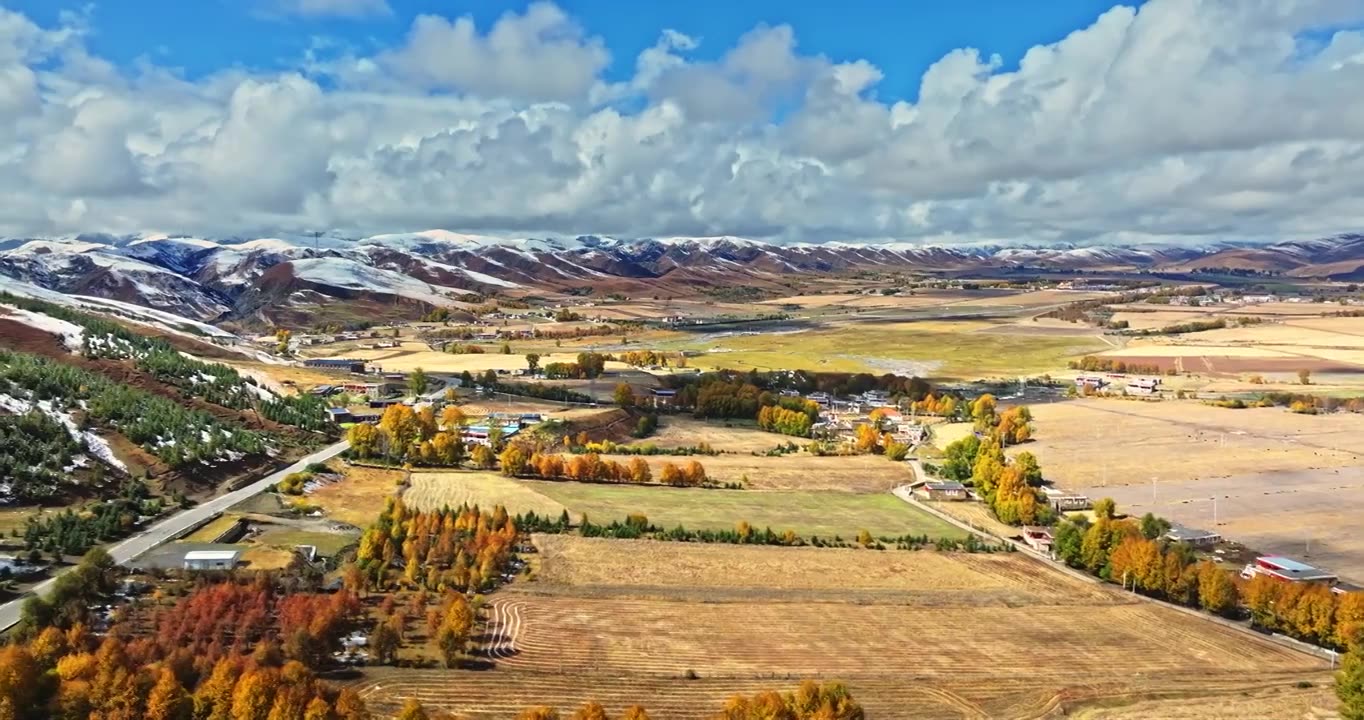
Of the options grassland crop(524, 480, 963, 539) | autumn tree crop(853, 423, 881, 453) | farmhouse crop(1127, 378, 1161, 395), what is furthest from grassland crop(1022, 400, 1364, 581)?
grassland crop(524, 480, 963, 539)

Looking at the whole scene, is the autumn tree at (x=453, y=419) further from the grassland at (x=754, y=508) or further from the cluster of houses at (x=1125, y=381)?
the cluster of houses at (x=1125, y=381)

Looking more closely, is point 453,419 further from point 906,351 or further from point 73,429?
point 906,351

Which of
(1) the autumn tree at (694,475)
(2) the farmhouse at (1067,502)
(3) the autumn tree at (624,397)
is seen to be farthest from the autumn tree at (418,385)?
(2) the farmhouse at (1067,502)

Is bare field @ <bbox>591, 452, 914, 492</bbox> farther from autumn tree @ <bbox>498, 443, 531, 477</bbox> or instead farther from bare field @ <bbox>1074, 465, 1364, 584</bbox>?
bare field @ <bbox>1074, 465, 1364, 584</bbox>

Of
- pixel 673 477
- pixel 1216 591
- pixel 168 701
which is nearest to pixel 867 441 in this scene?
pixel 673 477

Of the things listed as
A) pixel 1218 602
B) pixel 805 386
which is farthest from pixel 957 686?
pixel 805 386

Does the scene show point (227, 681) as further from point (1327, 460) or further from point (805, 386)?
point (805, 386)
